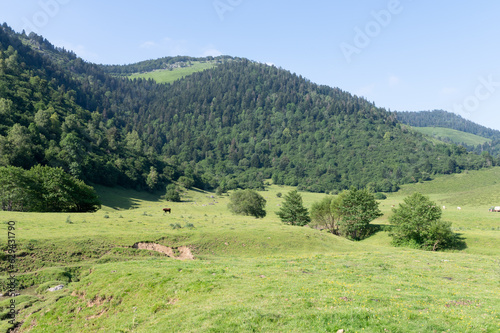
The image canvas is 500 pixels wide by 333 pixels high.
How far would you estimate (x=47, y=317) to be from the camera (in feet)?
63.0

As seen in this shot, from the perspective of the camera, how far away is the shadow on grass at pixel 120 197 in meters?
97.9

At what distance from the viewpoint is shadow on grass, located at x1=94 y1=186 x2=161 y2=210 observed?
97938mm

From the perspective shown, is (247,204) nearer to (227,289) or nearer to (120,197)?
(120,197)

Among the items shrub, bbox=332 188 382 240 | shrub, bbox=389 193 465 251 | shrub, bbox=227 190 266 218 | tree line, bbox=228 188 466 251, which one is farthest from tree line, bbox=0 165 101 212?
shrub, bbox=389 193 465 251

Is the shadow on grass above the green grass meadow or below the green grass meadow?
below

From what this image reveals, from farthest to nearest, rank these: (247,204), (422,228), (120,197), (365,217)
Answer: (120,197)
(247,204)
(365,217)
(422,228)

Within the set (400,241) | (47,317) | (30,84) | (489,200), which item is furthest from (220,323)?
(30,84)

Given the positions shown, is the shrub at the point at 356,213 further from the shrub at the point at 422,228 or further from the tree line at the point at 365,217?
the shrub at the point at 422,228

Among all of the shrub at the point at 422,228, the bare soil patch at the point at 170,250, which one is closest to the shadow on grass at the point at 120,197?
the bare soil patch at the point at 170,250

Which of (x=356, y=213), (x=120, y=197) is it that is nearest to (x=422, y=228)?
(x=356, y=213)

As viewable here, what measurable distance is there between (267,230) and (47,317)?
31.9 meters

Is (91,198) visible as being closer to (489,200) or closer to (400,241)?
(400,241)

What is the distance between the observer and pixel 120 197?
11181 cm

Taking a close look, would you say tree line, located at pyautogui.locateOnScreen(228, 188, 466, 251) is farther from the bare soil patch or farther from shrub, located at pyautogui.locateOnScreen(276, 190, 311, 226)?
the bare soil patch
